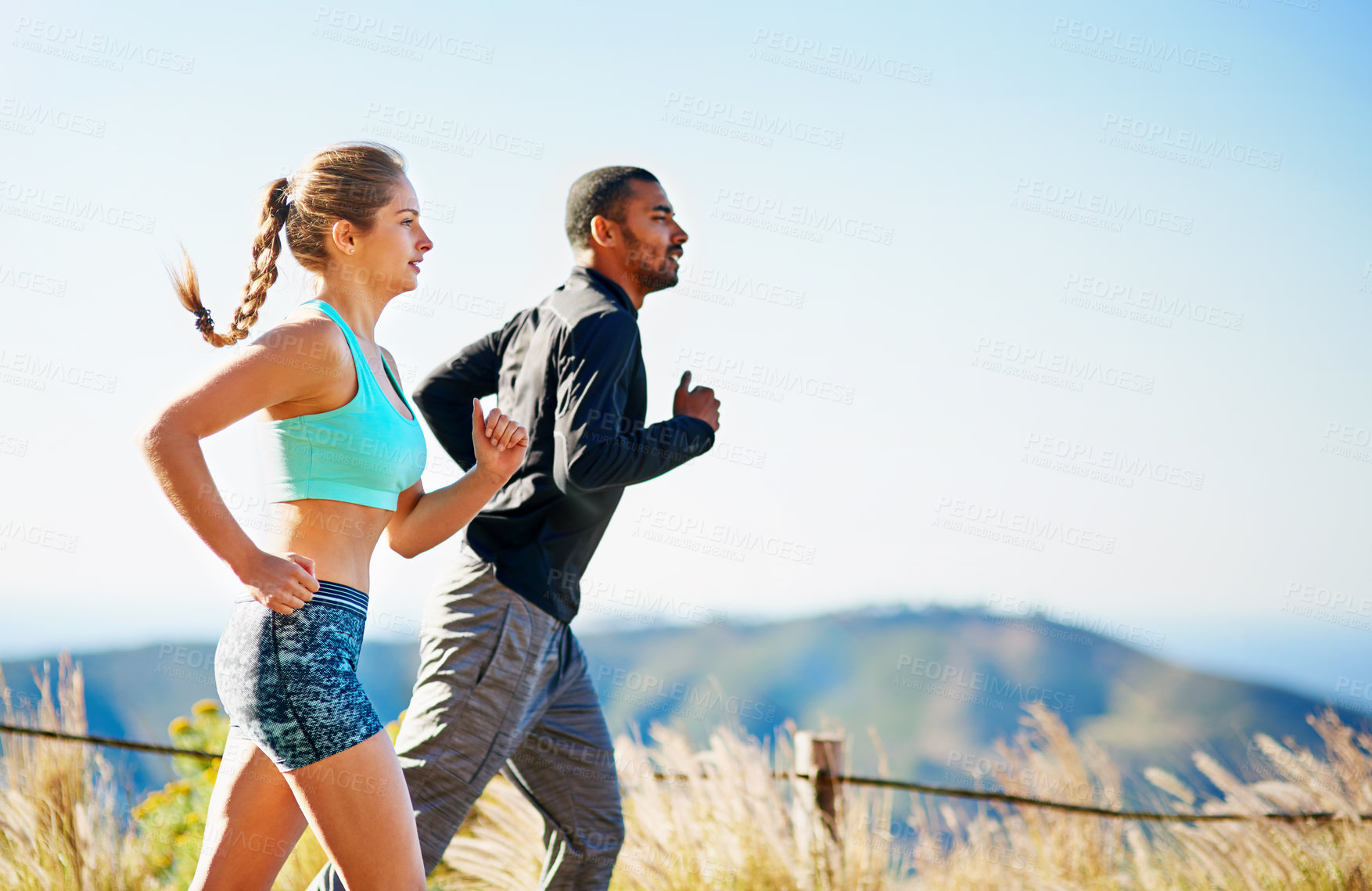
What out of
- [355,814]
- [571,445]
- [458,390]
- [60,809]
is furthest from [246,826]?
[60,809]

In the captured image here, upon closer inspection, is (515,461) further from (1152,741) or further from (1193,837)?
(1152,741)

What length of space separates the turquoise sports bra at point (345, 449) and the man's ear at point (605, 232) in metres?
1.34

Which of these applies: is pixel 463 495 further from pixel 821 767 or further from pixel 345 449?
pixel 821 767

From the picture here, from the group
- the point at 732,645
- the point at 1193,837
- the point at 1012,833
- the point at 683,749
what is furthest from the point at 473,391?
the point at 732,645

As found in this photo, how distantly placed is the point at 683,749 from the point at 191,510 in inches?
111

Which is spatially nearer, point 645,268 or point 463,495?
point 463,495

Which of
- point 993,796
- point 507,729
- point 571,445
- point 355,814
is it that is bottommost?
point 993,796

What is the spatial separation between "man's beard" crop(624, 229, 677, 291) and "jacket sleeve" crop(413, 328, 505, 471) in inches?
17.2

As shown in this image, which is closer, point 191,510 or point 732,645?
point 191,510

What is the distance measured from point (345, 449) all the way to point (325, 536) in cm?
15

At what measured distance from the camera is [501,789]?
4.35m

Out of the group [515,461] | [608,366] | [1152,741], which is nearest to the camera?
[515,461]

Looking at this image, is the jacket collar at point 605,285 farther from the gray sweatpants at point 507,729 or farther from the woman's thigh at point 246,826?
A: the woman's thigh at point 246,826

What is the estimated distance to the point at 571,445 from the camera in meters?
2.55
